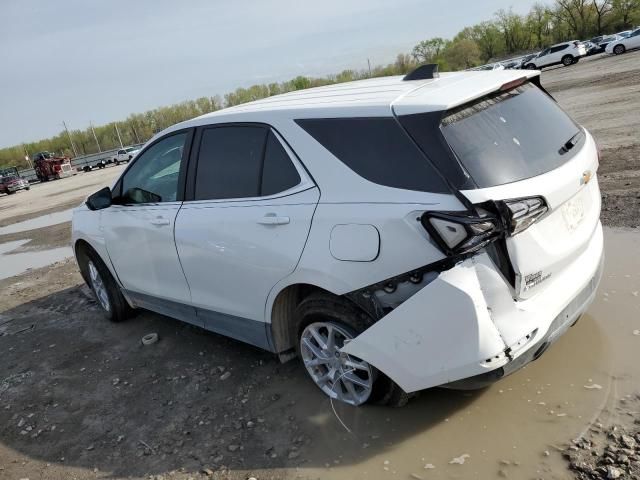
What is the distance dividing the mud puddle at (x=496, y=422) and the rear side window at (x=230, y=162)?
1525 millimetres

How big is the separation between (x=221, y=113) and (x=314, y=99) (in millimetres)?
795

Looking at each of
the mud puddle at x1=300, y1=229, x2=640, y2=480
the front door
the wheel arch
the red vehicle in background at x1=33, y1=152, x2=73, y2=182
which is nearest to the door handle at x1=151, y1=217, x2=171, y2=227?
the front door

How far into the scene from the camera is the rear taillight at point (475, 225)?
2518 millimetres

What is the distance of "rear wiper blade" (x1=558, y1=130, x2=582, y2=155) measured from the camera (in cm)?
304

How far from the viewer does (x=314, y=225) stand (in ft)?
9.93

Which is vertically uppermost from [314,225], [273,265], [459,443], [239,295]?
[314,225]

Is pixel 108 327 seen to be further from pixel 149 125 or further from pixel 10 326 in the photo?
pixel 149 125

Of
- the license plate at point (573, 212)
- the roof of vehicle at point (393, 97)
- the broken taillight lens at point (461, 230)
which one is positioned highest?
the roof of vehicle at point (393, 97)

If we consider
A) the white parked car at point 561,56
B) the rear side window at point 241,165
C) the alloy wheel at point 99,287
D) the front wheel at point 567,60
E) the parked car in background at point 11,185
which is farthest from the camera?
the front wheel at point 567,60

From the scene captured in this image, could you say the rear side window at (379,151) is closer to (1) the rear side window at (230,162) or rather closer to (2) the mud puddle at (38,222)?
(1) the rear side window at (230,162)

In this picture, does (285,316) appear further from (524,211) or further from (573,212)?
(573,212)

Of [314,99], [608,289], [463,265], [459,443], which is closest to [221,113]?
[314,99]

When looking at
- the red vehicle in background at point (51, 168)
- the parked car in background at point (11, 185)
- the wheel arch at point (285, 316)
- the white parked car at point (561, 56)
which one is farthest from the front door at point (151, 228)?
the red vehicle in background at point (51, 168)

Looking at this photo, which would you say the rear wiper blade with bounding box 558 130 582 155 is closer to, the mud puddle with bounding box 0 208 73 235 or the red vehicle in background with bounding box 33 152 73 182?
the mud puddle with bounding box 0 208 73 235
